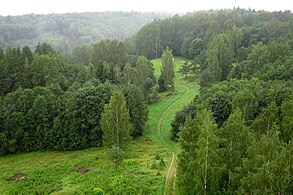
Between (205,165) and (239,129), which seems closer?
(205,165)

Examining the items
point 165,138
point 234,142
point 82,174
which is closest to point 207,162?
point 234,142

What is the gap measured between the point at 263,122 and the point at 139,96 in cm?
3398

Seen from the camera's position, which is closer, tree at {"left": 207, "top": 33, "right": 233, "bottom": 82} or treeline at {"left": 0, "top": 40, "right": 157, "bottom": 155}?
treeline at {"left": 0, "top": 40, "right": 157, "bottom": 155}

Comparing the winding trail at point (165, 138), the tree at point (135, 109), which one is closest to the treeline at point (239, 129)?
the winding trail at point (165, 138)

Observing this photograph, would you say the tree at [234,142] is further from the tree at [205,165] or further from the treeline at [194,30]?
the treeline at [194,30]

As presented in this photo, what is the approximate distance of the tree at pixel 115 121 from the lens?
52000 millimetres

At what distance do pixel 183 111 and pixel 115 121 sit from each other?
17.5 meters

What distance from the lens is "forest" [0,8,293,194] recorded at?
3006 centimetres

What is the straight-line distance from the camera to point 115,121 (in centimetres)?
5266

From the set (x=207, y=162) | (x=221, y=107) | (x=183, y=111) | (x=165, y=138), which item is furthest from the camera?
(x=165, y=138)

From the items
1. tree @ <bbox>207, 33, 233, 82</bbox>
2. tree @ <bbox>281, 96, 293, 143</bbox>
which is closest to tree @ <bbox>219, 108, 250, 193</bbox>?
tree @ <bbox>281, 96, 293, 143</bbox>

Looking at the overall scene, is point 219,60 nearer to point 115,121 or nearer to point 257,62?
point 257,62

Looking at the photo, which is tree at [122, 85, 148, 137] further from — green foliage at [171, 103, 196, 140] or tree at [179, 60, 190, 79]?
tree at [179, 60, 190, 79]

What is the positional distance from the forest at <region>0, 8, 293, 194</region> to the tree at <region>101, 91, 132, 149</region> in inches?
6.0
